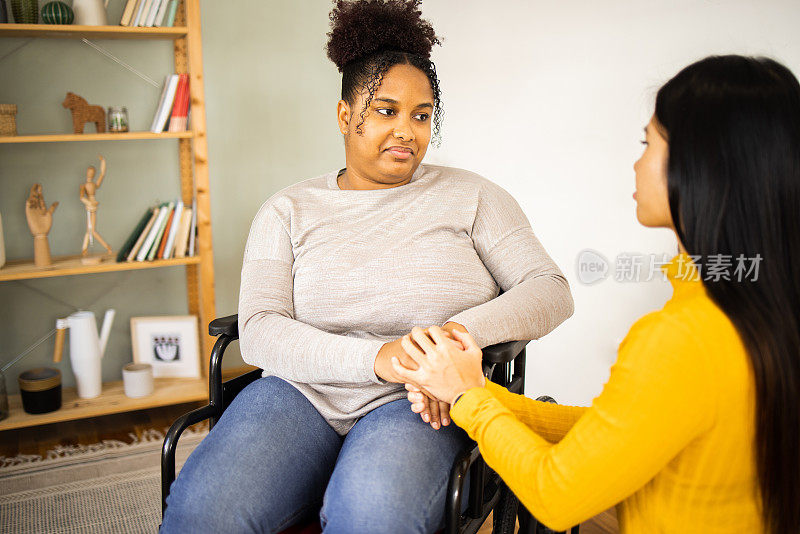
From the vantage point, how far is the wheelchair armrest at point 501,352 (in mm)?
1200

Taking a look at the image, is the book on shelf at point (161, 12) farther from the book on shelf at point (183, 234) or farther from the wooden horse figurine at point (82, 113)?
the book on shelf at point (183, 234)

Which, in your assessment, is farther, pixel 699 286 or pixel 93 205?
pixel 93 205

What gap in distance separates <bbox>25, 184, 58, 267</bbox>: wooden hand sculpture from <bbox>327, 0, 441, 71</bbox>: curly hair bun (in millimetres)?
1419

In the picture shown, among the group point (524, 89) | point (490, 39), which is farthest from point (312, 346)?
point (490, 39)

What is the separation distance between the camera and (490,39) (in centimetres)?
244

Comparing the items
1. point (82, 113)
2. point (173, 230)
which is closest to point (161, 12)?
point (82, 113)

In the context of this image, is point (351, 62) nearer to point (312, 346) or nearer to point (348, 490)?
point (312, 346)

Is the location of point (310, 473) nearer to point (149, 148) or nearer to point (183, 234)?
point (183, 234)

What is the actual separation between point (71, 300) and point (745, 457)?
256 cm

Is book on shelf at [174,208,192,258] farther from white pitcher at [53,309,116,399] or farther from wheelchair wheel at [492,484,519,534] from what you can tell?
wheelchair wheel at [492,484,519,534]

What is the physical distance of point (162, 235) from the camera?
2492 mm

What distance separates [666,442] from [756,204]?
31 cm

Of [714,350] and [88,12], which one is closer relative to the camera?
[714,350]

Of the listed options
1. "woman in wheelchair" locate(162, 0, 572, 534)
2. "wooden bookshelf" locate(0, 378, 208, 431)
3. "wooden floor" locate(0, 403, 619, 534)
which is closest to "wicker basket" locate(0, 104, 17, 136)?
"wooden bookshelf" locate(0, 378, 208, 431)
